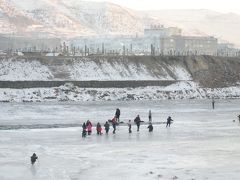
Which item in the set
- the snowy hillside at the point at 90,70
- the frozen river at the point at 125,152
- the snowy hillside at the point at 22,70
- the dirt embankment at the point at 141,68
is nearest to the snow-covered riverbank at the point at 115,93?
the dirt embankment at the point at 141,68

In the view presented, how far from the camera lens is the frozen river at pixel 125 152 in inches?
866

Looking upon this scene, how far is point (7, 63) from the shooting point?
84.9m

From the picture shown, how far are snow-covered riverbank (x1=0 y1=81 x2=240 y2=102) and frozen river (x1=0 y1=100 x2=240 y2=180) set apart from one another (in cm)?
2675

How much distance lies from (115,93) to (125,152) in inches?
1908

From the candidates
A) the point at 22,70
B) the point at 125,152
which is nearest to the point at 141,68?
the point at 22,70

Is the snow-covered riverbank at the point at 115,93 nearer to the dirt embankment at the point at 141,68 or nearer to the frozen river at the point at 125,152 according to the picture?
the dirt embankment at the point at 141,68

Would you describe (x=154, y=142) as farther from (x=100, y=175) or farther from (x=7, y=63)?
(x=7, y=63)

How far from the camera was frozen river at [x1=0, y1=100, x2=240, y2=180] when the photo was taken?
2200 cm

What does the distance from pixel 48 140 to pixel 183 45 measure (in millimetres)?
152148

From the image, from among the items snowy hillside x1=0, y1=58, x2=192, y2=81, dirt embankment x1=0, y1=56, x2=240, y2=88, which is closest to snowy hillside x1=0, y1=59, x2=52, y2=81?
snowy hillside x1=0, y1=58, x2=192, y2=81

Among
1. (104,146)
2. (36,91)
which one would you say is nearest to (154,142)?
(104,146)

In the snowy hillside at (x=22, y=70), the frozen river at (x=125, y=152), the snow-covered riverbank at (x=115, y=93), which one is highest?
the snowy hillside at (x=22, y=70)

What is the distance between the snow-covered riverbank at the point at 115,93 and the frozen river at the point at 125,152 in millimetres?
26749

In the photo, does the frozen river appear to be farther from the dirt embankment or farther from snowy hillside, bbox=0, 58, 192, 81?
the dirt embankment
